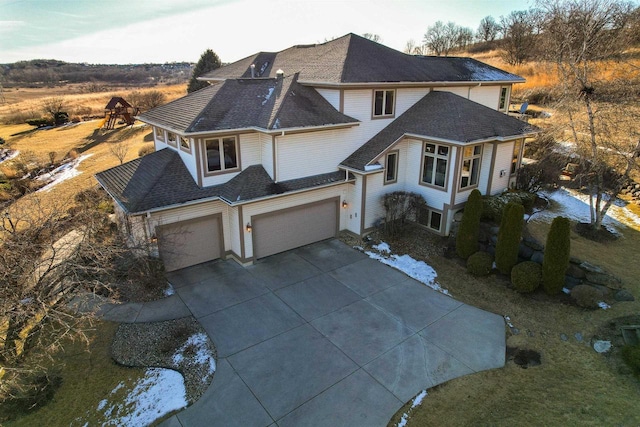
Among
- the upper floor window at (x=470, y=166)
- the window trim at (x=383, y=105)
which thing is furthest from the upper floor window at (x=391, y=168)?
the upper floor window at (x=470, y=166)

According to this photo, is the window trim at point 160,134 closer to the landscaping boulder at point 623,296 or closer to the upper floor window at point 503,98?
the landscaping boulder at point 623,296

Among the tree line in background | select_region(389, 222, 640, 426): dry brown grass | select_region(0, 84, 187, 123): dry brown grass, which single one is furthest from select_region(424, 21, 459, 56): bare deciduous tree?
select_region(389, 222, 640, 426): dry brown grass

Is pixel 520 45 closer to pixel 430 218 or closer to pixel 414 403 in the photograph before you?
pixel 430 218

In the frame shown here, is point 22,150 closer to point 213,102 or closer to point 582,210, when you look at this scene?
point 213,102

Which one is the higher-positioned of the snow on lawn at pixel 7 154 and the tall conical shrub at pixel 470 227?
the tall conical shrub at pixel 470 227

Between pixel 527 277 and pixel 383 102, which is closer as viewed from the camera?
pixel 527 277

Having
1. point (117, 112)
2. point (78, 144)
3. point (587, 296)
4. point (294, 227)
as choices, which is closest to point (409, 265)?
point (294, 227)

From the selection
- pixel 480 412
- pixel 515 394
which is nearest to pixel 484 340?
pixel 515 394
